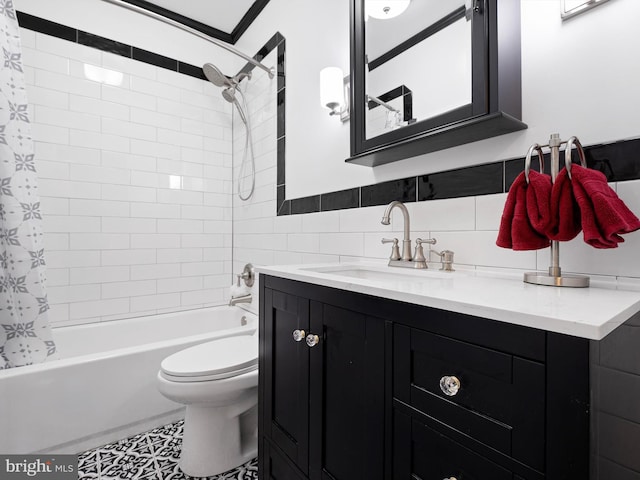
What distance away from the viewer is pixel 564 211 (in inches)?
29.3

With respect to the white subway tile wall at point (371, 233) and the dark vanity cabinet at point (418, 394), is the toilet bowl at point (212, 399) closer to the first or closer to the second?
the dark vanity cabinet at point (418, 394)

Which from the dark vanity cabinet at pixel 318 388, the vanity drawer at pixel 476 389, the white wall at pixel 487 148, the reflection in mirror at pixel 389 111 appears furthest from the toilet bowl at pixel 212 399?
the reflection in mirror at pixel 389 111

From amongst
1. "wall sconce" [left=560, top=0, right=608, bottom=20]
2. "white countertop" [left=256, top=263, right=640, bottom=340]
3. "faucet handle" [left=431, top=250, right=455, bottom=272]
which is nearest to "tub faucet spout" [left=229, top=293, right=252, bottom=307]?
"white countertop" [left=256, top=263, right=640, bottom=340]

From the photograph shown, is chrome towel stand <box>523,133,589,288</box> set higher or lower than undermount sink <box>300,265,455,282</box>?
higher

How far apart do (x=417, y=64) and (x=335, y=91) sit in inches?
19.0

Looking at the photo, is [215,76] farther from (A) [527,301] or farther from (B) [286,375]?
(A) [527,301]

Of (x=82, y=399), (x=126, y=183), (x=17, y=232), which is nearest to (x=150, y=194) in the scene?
(x=126, y=183)

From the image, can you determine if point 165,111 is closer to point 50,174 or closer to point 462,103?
point 50,174

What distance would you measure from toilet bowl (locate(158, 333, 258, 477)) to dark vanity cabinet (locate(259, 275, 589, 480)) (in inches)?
14.2

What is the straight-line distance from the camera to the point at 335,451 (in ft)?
2.94

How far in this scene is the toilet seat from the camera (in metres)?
1.38

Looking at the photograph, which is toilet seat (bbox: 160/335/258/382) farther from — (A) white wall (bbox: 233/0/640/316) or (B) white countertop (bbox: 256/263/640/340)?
(B) white countertop (bbox: 256/263/640/340)

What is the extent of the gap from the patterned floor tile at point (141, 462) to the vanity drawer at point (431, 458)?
3.55 ft

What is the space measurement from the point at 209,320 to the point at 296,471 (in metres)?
1.71
